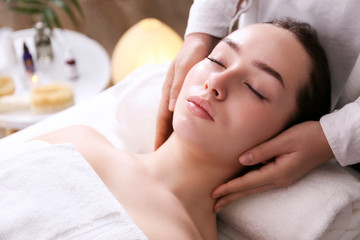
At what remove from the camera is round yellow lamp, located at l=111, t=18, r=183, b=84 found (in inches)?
78.3

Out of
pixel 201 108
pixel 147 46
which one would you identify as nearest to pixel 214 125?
pixel 201 108

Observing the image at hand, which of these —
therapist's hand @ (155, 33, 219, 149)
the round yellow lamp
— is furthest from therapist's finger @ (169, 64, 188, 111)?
the round yellow lamp

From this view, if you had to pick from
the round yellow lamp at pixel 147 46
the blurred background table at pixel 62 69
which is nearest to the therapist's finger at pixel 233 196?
the round yellow lamp at pixel 147 46

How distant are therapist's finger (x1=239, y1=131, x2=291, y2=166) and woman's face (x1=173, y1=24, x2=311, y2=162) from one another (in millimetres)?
23

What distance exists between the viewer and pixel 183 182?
1.16 m

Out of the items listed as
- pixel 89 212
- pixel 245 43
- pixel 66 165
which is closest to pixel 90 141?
pixel 66 165

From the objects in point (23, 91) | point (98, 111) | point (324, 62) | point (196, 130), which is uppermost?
point (324, 62)

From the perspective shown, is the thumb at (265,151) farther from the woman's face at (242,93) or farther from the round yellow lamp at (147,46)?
the round yellow lamp at (147,46)

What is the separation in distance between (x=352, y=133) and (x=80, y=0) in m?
2.83

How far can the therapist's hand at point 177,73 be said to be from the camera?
4.04 feet

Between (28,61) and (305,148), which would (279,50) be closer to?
(305,148)

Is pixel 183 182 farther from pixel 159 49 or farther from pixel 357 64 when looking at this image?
pixel 159 49

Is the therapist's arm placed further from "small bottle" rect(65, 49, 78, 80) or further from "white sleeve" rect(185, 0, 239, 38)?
"small bottle" rect(65, 49, 78, 80)

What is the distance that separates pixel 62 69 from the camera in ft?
7.55
